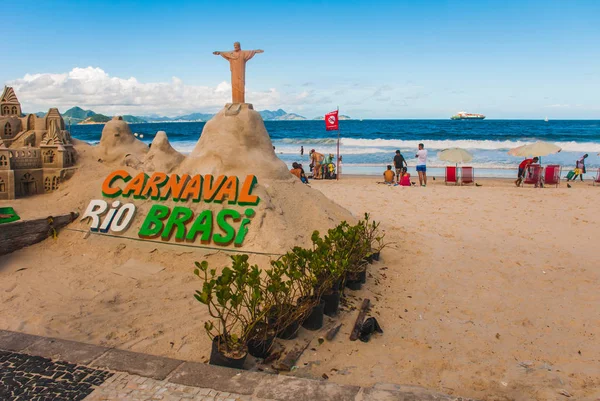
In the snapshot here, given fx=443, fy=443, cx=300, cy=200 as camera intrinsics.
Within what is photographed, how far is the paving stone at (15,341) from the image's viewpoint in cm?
438

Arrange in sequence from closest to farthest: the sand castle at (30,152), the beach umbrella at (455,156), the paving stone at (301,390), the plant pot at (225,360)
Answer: the paving stone at (301,390), the plant pot at (225,360), the sand castle at (30,152), the beach umbrella at (455,156)

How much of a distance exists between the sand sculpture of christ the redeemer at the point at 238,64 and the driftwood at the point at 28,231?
13.3 ft

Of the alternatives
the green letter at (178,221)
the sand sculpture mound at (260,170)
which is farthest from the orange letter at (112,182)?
the green letter at (178,221)

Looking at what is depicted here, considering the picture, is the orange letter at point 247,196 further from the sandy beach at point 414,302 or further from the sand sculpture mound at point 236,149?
the sandy beach at point 414,302

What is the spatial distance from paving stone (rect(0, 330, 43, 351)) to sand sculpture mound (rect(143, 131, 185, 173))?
4925 mm

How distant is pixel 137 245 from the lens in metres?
7.80

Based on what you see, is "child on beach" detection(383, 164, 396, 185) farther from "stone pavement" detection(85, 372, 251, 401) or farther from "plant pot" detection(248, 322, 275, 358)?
"stone pavement" detection(85, 372, 251, 401)

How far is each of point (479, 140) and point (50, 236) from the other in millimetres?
46869

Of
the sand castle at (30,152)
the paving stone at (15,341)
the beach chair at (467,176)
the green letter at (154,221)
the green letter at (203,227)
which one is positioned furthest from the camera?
the beach chair at (467,176)

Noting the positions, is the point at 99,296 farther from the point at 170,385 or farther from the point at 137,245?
the point at 170,385

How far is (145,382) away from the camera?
148 inches

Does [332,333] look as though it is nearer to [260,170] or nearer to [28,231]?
[260,170]

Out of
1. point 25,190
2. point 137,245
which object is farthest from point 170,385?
point 25,190

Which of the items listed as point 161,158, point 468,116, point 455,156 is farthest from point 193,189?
point 468,116
